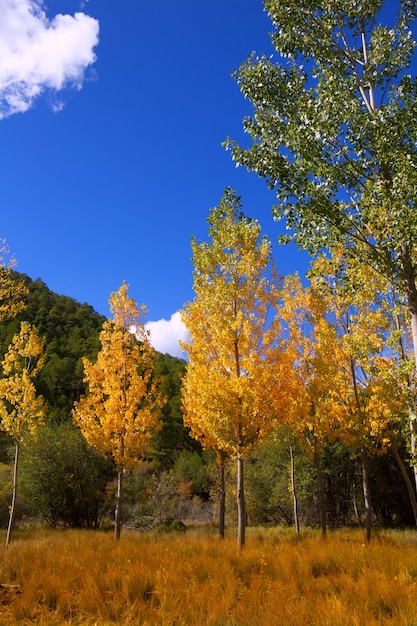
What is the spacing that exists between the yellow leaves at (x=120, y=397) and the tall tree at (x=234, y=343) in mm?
2712

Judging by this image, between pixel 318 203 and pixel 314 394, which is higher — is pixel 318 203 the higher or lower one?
the higher one

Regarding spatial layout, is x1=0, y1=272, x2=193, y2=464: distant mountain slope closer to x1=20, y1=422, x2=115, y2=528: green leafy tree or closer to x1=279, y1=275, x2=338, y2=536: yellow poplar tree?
x1=20, y1=422, x2=115, y2=528: green leafy tree

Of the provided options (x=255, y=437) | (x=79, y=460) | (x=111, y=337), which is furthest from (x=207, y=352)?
(x=79, y=460)

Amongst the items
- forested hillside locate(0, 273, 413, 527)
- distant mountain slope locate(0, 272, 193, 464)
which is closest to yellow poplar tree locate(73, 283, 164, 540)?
forested hillside locate(0, 273, 413, 527)

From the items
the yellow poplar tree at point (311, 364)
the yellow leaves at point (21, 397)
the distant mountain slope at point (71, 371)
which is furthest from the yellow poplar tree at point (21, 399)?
the distant mountain slope at point (71, 371)

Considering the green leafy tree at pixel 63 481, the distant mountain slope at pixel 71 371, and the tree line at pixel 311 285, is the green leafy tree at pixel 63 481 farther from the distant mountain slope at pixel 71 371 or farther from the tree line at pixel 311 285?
the distant mountain slope at pixel 71 371

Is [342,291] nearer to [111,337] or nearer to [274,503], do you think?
[111,337]

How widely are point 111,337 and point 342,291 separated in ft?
31.5

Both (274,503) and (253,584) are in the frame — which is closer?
(253,584)

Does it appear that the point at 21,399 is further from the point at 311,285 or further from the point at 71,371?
the point at 71,371

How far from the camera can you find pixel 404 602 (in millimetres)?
5637

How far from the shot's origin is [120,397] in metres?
14.3

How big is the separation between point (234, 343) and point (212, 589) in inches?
231

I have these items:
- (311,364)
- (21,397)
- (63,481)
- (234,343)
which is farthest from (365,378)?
(63,481)
